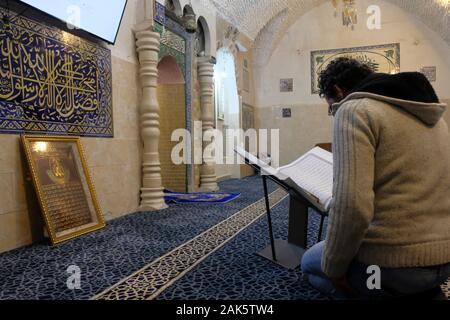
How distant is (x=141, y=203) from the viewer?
416 cm

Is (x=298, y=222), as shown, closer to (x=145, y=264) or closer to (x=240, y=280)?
(x=240, y=280)

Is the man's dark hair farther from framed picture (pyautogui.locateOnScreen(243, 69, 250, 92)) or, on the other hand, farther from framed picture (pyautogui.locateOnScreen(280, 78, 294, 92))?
framed picture (pyautogui.locateOnScreen(280, 78, 294, 92))

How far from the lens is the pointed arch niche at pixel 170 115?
540cm

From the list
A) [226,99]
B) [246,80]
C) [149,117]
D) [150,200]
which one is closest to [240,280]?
[150,200]

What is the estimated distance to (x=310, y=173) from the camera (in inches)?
74.0

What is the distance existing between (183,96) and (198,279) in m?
3.76

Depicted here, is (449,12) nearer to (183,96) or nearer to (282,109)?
(282,109)

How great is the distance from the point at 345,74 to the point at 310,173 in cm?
61

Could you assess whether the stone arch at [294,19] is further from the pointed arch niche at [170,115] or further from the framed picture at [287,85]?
the pointed arch niche at [170,115]

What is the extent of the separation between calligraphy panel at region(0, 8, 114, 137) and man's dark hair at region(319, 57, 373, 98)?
2.19 metres

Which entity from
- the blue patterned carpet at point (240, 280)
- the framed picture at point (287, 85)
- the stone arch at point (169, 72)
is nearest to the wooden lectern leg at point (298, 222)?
the blue patterned carpet at point (240, 280)

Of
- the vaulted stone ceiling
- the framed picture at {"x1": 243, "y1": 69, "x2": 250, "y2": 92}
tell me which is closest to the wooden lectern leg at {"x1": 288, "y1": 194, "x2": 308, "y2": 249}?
the vaulted stone ceiling

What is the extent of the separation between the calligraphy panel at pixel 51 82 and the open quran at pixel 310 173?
67.3 inches
